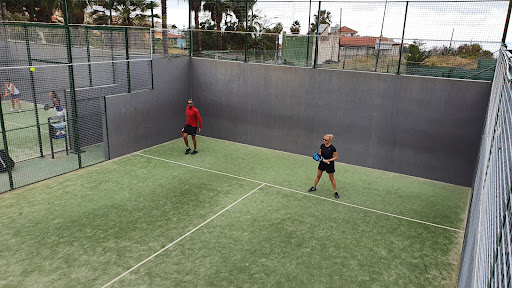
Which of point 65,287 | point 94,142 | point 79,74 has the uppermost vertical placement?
point 79,74

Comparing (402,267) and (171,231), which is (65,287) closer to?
(171,231)

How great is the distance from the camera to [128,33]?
1116 cm

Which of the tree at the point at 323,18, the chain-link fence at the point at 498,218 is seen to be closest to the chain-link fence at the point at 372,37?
the tree at the point at 323,18

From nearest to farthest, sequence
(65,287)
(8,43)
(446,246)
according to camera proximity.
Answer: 1. (65,287)
2. (446,246)
3. (8,43)

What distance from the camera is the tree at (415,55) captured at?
10.4m

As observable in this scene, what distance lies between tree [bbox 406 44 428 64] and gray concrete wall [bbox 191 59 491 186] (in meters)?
0.96

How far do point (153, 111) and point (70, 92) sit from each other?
2.82 metres

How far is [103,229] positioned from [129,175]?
2900mm

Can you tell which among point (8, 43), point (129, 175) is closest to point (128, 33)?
point (129, 175)

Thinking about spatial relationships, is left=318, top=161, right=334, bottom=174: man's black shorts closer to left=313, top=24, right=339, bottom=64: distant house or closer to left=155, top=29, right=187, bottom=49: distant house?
left=313, top=24, right=339, bottom=64: distant house

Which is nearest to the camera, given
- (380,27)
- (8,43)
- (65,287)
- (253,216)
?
(65,287)

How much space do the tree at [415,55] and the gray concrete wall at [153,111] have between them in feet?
23.9

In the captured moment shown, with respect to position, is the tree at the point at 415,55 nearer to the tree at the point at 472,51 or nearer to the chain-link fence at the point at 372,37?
the chain-link fence at the point at 372,37

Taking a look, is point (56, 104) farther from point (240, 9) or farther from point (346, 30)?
point (346, 30)
